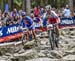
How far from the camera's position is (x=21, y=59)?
11.6 meters

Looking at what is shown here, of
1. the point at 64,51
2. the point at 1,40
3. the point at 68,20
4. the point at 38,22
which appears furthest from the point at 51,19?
the point at 68,20

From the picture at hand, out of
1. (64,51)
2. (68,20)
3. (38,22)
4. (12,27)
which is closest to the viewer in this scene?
(64,51)

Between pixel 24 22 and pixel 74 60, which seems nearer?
pixel 74 60

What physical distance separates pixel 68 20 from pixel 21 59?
15.7 meters

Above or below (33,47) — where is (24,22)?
above

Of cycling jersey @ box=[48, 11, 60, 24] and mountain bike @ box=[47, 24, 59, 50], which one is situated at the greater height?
cycling jersey @ box=[48, 11, 60, 24]

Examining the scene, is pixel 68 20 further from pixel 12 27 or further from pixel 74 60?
pixel 74 60

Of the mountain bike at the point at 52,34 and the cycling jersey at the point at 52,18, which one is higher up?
the cycling jersey at the point at 52,18

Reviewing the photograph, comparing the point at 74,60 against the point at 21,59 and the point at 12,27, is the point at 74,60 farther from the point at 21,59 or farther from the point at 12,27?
the point at 12,27

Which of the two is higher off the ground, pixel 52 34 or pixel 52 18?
pixel 52 18

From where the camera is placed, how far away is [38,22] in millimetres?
21500

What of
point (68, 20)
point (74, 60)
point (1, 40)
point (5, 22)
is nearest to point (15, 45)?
point (1, 40)

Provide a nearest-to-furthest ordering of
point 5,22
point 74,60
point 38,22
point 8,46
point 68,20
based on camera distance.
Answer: point 74,60 < point 8,46 < point 5,22 < point 38,22 < point 68,20

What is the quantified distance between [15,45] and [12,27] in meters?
2.12
